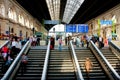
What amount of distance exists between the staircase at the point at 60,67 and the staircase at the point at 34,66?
61 cm

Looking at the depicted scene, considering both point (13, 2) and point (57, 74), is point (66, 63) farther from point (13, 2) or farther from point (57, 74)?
point (13, 2)

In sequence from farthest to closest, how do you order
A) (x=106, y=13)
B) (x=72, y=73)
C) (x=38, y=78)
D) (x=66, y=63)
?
1. (x=106, y=13)
2. (x=66, y=63)
3. (x=72, y=73)
4. (x=38, y=78)

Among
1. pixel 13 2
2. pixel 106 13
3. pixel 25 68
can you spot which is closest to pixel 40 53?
pixel 25 68

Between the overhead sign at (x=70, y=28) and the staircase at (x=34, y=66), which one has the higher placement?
the overhead sign at (x=70, y=28)

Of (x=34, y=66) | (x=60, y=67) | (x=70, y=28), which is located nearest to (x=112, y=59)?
(x=60, y=67)

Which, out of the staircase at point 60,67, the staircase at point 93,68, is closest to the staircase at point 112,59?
the staircase at point 93,68

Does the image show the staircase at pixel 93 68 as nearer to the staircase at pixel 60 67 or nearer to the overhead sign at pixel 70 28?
the staircase at pixel 60 67

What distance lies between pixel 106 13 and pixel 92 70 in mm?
32403

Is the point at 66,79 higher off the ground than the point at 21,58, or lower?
lower

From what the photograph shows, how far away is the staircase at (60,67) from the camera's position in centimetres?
1522

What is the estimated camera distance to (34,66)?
1661cm

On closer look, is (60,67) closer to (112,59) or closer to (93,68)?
(93,68)

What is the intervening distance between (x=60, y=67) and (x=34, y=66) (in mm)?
1615

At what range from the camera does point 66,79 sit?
1479 cm
